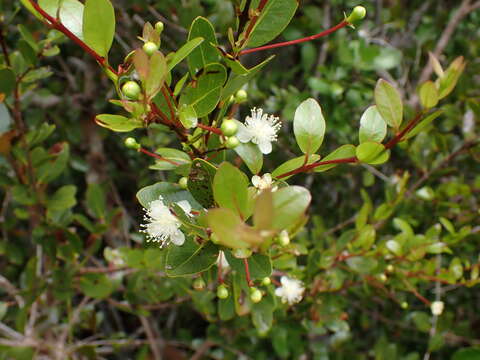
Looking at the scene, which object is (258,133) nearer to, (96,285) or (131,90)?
(131,90)

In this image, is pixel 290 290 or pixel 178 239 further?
pixel 290 290

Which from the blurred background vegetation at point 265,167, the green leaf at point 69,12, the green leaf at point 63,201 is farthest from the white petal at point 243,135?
the green leaf at point 63,201

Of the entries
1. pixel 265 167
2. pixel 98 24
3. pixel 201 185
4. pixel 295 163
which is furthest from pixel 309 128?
pixel 265 167

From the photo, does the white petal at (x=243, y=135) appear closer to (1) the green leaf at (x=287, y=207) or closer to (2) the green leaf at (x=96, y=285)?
(1) the green leaf at (x=287, y=207)

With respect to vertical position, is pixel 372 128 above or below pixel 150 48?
below

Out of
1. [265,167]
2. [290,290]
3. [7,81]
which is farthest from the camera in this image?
[265,167]

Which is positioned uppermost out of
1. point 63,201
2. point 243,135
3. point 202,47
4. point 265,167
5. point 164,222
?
point 202,47

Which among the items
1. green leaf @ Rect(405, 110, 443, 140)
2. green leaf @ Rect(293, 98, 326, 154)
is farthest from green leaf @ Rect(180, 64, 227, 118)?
green leaf @ Rect(405, 110, 443, 140)
